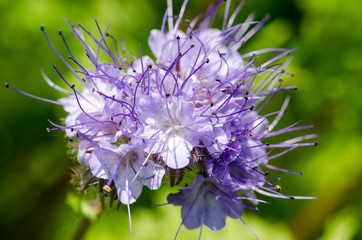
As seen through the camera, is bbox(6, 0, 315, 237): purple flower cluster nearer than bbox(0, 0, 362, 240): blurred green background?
Yes

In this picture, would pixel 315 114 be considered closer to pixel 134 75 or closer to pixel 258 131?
pixel 258 131

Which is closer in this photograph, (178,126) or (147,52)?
(178,126)

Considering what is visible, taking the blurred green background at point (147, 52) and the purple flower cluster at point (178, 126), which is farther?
the blurred green background at point (147, 52)

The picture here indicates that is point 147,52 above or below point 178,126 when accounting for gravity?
below

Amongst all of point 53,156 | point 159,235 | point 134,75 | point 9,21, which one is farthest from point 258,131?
point 9,21
